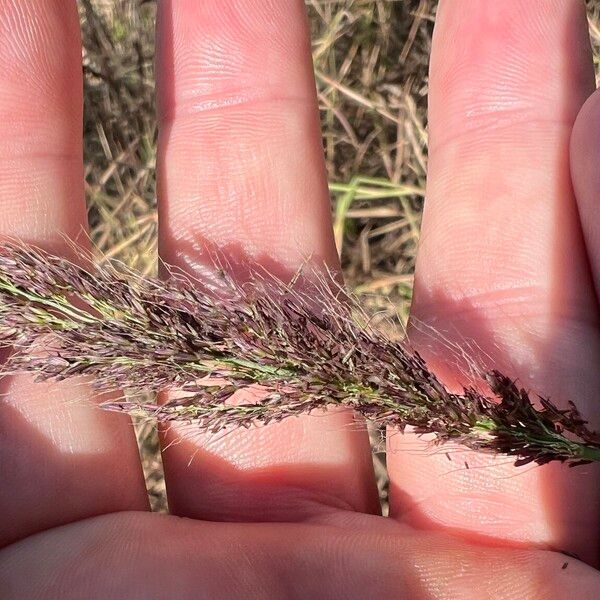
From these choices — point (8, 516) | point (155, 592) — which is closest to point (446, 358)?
point (155, 592)

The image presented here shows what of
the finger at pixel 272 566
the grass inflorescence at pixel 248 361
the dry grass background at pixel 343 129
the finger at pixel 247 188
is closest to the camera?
the grass inflorescence at pixel 248 361

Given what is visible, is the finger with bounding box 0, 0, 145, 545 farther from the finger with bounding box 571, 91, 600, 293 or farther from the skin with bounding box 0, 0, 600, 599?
the finger with bounding box 571, 91, 600, 293

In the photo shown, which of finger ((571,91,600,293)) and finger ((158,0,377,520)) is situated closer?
finger ((571,91,600,293))

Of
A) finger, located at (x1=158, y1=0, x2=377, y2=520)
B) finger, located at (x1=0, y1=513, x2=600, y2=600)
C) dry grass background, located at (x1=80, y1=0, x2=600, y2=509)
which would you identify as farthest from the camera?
dry grass background, located at (x1=80, y1=0, x2=600, y2=509)

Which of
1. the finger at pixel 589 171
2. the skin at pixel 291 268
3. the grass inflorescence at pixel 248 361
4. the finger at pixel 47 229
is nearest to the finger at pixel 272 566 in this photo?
the skin at pixel 291 268

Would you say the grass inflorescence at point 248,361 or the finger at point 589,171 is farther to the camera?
the finger at point 589,171

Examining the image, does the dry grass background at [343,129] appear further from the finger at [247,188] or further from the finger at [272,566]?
the finger at [272,566]

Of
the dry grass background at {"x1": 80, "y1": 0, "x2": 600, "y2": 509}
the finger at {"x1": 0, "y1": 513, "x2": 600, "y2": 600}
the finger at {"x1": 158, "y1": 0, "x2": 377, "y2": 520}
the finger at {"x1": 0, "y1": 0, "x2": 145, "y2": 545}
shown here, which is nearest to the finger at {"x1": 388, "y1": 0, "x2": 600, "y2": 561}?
the finger at {"x1": 0, "y1": 513, "x2": 600, "y2": 600}

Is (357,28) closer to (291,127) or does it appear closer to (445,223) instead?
(291,127)

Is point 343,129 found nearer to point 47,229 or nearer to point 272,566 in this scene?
point 47,229

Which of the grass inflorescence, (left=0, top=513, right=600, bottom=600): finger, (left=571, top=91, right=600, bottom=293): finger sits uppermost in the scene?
(left=571, top=91, right=600, bottom=293): finger
